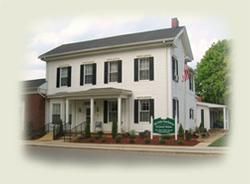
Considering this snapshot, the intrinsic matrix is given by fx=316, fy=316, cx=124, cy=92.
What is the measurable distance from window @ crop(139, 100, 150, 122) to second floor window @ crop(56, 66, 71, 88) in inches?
197

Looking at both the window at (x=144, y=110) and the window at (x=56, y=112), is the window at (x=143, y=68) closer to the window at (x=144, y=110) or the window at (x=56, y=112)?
the window at (x=144, y=110)

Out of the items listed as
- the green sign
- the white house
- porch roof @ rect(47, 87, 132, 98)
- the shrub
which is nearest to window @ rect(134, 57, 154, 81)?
the white house

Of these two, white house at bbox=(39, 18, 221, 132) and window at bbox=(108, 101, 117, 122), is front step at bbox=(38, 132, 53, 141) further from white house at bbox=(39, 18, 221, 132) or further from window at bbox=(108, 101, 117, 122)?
window at bbox=(108, 101, 117, 122)

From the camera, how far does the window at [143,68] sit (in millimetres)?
16297

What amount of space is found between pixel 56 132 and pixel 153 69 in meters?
6.10

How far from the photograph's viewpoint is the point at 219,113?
2727 cm

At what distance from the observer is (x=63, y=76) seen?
62.6 ft

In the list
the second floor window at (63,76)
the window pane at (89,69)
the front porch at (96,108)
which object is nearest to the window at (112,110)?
the front porch at (96,108)

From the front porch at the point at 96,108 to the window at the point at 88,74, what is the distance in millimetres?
998

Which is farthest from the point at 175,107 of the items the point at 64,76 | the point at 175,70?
the point at 64,76

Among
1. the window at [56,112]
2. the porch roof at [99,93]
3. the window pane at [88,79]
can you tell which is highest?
the window pane at [88,79]

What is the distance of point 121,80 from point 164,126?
389 centimetres

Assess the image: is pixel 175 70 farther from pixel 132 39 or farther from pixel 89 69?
pixel 89 69

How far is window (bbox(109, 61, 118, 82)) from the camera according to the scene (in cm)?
1719
